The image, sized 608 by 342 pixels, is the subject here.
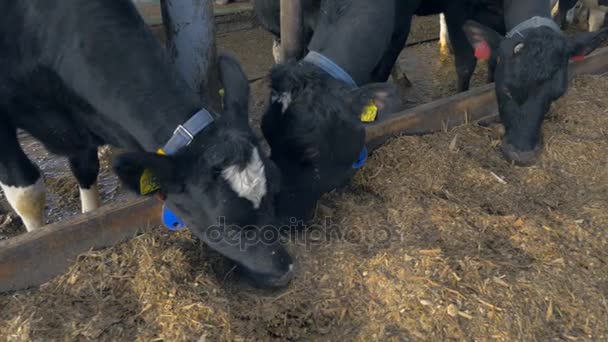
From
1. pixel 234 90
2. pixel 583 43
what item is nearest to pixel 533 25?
pixel 583 43

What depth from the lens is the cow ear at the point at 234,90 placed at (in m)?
2.53

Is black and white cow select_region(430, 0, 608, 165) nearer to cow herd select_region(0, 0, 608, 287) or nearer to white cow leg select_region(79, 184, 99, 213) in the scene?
cow herd select_region(0, 0, 608, 287)

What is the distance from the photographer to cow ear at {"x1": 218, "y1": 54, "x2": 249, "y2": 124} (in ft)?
8.30

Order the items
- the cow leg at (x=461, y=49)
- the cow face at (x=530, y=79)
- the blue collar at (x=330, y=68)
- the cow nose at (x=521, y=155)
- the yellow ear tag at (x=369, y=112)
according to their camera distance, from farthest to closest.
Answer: the cow leg at (x=461, y=49), the cow nose at (x=521, y=155), the cow face at (x=530, y=79), the blue collar at (x=330, y=68), the yellow ear tag at (x=369, y=112)

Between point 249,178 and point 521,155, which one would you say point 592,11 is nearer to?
point 521,155

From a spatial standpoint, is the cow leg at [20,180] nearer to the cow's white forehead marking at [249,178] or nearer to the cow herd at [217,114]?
the cow herd at [217,114]

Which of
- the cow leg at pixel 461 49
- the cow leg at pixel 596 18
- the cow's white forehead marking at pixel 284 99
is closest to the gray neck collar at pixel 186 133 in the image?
the cow's white forehead marking at pixel 284 99

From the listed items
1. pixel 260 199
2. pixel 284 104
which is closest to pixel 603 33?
pixel 284 104

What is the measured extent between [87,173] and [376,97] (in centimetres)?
187

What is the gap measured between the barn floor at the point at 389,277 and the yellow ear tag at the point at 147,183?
542 millimetres

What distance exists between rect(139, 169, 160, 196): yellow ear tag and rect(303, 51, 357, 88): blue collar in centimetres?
120

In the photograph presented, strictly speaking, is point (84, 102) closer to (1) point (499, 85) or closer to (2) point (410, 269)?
(2) point (410, 269)

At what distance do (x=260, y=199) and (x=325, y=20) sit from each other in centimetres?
163

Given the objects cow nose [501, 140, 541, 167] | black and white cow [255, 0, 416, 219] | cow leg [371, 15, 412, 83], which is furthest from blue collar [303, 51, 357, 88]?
cow leg [371, 15, 412, 83]
